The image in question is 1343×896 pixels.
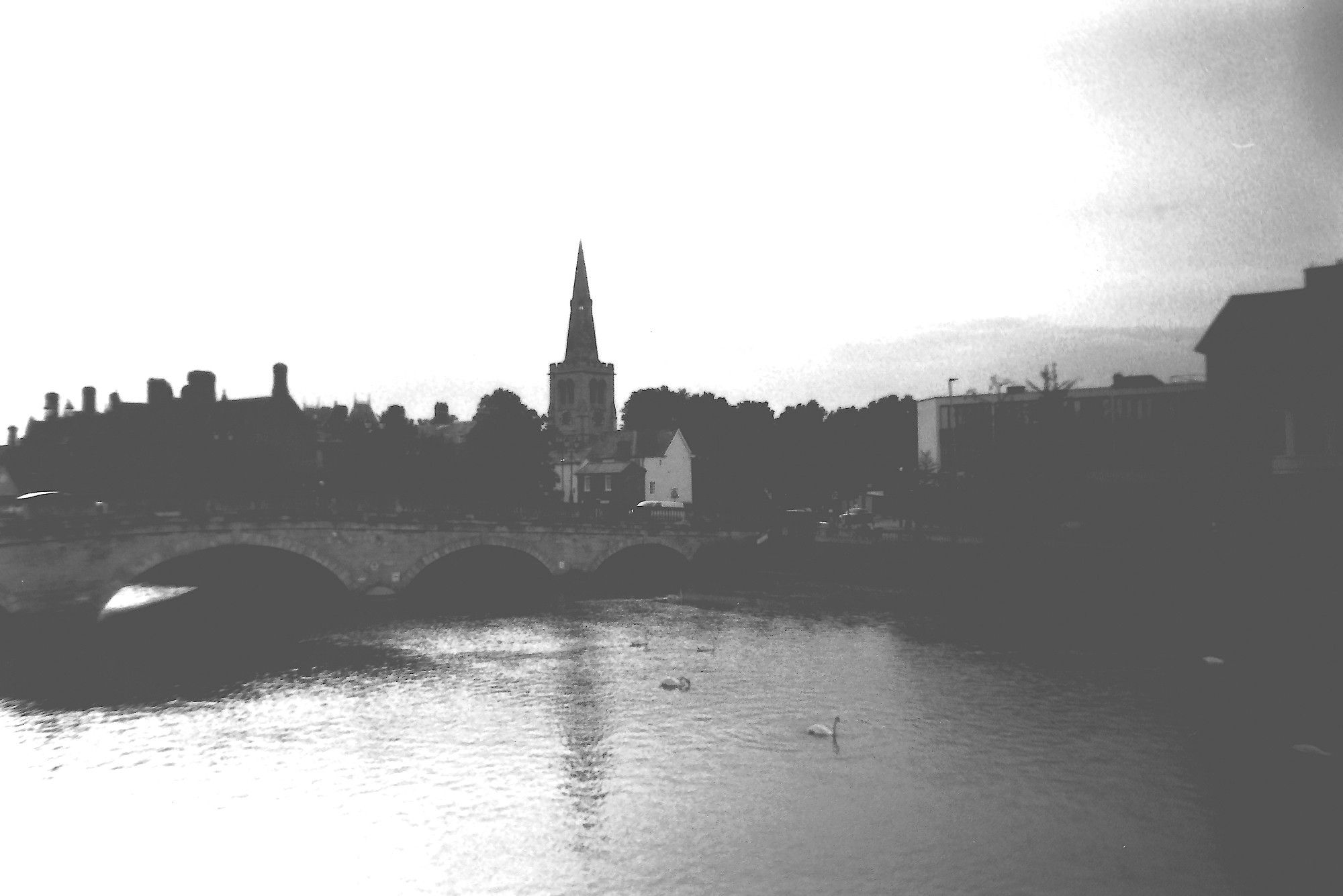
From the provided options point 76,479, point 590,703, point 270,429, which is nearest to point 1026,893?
point 590,703

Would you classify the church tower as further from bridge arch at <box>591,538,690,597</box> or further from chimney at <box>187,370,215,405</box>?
bridge arch at <box>591,538,690,597</box>

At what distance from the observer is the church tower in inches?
5625

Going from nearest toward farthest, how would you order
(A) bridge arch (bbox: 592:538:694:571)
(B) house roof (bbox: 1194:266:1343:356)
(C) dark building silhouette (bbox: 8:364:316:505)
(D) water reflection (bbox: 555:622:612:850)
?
(D) water reflection (bbox: 555:622:612:850), (B) house roof (bbox: 1194:266:1343:356), (A) bridge arch (bbox: 592:538:694:571), (C) dark building silhouette (bbox: 8:364:316:505)

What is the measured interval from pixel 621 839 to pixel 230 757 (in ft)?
45.0

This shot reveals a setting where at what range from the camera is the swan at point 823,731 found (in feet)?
105

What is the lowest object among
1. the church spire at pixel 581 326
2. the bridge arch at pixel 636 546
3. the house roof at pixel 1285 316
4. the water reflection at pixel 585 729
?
the water reflection at pixel 585 729

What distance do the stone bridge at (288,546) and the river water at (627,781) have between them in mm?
9736

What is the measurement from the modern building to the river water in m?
28.6

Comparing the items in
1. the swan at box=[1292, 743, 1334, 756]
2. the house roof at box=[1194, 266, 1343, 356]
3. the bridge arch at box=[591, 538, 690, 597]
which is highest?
the house roof at box=[1194, 266, 1343, 356]

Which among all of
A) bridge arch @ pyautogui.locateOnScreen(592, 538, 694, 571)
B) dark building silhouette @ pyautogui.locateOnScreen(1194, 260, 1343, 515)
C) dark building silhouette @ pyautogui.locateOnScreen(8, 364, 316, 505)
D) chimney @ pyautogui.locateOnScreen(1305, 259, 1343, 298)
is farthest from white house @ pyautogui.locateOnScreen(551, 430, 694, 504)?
chimney @ pyautogui.locateOnScreen(1305, 259, 1343, 298)

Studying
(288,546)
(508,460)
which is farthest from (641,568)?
(288,546)

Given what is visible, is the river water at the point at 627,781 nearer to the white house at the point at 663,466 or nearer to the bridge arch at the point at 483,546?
the bridge arch at the point at 483,546

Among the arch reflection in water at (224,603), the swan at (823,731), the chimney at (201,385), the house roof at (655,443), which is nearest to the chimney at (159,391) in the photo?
the chimney at (201,385)

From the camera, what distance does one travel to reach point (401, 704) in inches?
1446
